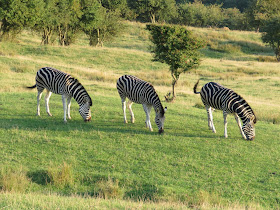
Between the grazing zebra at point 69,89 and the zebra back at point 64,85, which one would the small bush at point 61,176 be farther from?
the zebra back at point 64,85

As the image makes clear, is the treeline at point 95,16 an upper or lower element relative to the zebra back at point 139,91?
upper

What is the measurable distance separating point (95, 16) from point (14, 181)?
4810 cm

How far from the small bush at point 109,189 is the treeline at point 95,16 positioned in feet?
125

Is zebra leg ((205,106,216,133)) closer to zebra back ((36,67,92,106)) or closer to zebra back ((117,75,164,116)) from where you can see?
zebra back ((117,75,164,116))

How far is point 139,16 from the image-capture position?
92.6 m

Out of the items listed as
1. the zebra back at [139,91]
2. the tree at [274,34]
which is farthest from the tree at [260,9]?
the zebra back at [139,91]

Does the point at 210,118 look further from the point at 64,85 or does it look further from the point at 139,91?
the point at 64,85

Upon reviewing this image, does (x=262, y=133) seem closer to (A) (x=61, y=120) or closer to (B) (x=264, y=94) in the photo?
(A) (x=61, y=120)

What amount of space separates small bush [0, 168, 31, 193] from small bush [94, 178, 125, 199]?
2.04 meters

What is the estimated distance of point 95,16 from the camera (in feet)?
181

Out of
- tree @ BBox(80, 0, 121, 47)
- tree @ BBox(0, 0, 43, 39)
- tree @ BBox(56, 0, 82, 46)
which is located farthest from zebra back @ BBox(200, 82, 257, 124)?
tree @ BBox(80, 0, 121, 47)

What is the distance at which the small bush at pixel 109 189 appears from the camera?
9664 mm

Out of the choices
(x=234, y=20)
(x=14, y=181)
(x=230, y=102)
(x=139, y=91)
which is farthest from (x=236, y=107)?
(x=234, y=20)

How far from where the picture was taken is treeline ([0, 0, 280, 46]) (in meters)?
45.1
